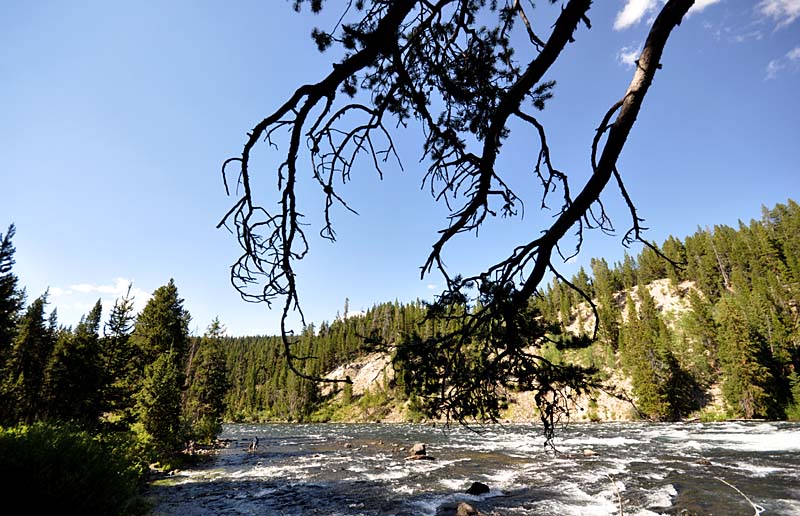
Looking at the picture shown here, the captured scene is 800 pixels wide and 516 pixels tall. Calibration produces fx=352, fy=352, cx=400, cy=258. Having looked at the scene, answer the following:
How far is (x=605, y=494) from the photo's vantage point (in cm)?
1361

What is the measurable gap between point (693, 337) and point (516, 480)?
80.6 metres

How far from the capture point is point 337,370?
10525cm

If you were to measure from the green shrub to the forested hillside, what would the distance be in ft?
18.6

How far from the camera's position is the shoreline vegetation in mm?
4984

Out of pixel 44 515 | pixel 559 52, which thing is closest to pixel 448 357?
pixel 559 52

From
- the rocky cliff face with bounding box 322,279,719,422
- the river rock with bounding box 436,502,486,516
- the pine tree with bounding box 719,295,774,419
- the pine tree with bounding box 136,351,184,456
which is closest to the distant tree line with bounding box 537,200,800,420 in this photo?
the pine tree with bounding box 719,295,774,419

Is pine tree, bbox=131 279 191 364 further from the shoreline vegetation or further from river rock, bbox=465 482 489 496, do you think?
river rock, bbox=465 482 489 496

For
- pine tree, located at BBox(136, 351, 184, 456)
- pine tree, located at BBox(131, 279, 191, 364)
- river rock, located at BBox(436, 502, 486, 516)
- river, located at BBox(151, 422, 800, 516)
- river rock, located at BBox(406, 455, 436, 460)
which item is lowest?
river rock, located at BBox(406, 455, 436, 460)

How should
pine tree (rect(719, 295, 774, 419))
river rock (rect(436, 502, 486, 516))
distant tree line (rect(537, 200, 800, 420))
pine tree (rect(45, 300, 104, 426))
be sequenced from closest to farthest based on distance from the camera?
river rock (rect(436, 502, 486, 516)) < pine tree (rect(45, 300, 104, 426)) < pine tree (rect(719, 295, 774, 419)) < distant tree line (rect(537, 200, 800, 420))

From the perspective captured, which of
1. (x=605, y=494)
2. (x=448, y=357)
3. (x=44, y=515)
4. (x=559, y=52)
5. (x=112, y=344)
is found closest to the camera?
(x=559, y=52)

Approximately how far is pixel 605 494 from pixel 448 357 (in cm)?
1598

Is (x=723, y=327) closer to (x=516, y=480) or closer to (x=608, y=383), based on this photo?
(x=608, y=383)

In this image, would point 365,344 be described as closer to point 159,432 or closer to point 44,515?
point 44,515

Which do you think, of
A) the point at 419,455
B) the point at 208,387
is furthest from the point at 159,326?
the point at 419,455
